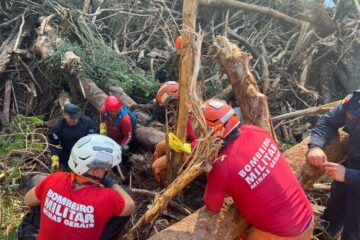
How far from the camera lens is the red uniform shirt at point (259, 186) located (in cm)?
254

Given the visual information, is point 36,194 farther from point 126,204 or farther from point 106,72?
point 106,72

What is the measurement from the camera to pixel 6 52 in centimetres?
577

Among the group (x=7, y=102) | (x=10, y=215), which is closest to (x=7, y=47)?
(x=7, y=102)

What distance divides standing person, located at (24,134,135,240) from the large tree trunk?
0.40 metres

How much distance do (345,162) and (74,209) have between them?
2.32m

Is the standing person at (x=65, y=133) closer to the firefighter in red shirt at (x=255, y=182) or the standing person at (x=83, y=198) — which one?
the standing person at (x=83, y=198)

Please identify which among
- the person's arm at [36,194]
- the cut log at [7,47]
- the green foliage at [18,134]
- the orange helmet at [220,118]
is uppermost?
the orange helmet at [220,118]

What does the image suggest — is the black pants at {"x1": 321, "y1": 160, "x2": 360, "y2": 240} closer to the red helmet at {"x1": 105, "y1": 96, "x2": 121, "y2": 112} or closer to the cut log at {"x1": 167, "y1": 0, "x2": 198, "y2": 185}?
the cut log at {"x1": 167, "y1": 0, "x2": 198, "y2": 185}

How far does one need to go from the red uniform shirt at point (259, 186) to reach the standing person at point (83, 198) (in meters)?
0.70

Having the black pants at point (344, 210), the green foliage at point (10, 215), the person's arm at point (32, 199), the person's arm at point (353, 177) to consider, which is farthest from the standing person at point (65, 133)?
the person's arm at point (353, 177)

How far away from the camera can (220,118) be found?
2672 mm

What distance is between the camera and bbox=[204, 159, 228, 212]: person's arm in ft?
8.34

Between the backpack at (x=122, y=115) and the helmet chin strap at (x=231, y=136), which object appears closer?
the helmet chin strap at (x=231, y=136)

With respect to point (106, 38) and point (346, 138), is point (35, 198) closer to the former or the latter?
point (346, 138)
